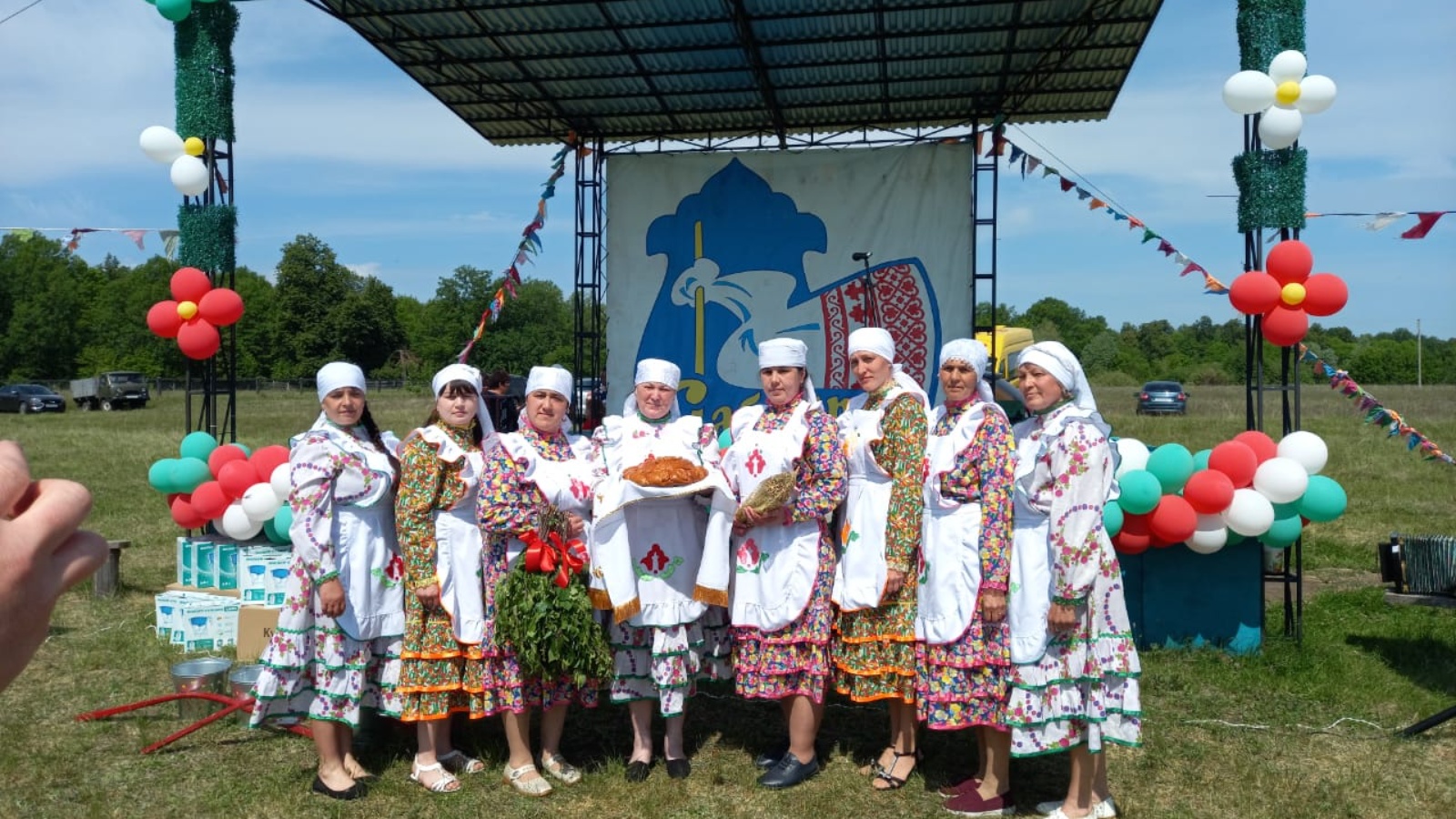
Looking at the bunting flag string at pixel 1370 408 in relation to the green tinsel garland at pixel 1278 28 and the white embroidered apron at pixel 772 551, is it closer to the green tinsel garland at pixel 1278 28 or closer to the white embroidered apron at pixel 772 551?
the green tinsel garland at pixel 1278 28

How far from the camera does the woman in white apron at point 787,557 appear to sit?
4.07 m

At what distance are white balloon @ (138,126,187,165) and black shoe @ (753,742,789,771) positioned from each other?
18.7 feet

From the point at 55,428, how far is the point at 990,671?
85.4 ft

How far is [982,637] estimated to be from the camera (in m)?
3.81

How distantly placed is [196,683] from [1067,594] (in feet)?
13.3

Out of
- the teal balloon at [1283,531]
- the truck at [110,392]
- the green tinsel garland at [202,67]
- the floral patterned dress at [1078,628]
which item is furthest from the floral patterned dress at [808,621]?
the truck at [110,392]

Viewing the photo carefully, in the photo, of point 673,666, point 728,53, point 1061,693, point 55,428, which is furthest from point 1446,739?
point 55,428

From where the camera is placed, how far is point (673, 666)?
4.16 metres

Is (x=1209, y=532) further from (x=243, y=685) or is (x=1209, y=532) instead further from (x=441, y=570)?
(x=243, y=685)

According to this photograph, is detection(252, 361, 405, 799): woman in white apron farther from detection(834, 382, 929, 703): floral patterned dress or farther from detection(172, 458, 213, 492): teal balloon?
detection(172, 458, 213, 492): teal balloon

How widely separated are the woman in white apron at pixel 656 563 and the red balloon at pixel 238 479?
316 cm

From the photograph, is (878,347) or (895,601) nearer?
(895,601)

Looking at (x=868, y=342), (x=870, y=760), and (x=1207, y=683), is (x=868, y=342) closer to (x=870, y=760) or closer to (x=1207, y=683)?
(x=870, y=760)

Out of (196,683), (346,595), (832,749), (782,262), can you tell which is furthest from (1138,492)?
(196,683)
